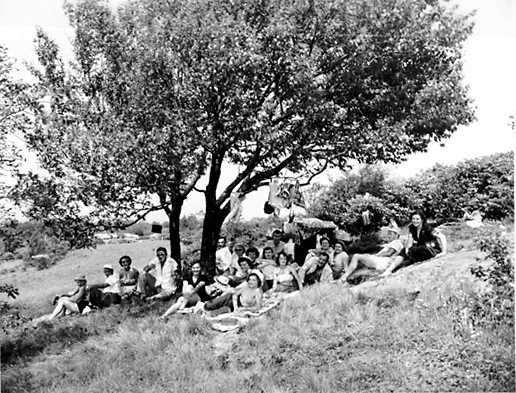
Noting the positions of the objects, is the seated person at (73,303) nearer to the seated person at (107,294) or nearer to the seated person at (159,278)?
the seated person at (107,294)

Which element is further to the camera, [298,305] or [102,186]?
[102,186]

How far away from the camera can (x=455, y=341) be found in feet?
27.3

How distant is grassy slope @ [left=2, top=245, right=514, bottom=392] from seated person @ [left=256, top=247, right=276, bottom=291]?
147 centimetres

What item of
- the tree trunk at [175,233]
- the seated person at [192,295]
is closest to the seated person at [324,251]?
the seated person at [192,295]

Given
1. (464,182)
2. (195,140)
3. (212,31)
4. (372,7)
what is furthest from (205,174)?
(464,182)

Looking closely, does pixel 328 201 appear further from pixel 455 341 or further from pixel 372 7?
pixel 455 341

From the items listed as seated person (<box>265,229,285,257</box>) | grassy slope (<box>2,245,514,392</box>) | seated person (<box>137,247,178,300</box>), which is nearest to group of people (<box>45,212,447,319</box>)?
seated person (<box>137,247,178,300</box>)

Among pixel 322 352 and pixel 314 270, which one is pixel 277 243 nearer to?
pixel 314 270

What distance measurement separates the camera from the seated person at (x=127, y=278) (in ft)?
48.1

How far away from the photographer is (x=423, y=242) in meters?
12.2

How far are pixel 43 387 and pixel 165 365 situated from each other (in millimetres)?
2000

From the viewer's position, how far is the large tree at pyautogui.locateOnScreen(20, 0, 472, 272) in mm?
14188

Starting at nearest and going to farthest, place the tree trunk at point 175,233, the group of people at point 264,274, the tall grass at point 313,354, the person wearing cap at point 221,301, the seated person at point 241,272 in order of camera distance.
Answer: the tall grass at point 313,354, the person wearing cap at point 221,301, the group of people at point 264,274, the seated person at point 241,272, the tree trunk at point 175,233

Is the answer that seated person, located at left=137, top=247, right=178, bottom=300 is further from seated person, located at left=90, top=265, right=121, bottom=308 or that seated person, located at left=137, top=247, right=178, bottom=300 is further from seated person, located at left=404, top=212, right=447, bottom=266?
seated person, located at left=404, top=212, right=447, bottom=266
